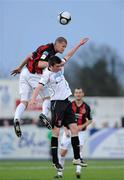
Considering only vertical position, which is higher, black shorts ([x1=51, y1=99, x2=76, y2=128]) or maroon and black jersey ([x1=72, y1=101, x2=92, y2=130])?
black shorts ([x1=51, y1=99, x2=76, y2=128])

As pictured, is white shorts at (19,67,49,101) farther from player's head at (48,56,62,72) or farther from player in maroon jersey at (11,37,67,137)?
player's head at (48,56,62,72)

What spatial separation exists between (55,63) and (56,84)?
0.58 m

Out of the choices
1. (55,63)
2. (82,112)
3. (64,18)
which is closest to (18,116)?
(55,63)

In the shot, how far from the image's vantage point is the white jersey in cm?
1969

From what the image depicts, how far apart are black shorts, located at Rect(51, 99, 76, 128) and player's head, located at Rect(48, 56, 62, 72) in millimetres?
867

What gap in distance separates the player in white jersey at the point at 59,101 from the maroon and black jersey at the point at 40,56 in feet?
1.41

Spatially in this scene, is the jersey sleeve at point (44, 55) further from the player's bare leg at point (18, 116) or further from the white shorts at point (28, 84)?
the player's bare leg at point (18, 116)

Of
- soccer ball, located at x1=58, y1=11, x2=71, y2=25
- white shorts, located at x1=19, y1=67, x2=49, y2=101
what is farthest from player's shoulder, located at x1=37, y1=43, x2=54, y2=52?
white shorts, located at x1=19, y1=67, x2=49, y2=101

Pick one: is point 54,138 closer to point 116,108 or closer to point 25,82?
point 25,82

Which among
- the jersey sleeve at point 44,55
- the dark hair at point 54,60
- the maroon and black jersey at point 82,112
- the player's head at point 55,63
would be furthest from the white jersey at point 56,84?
the maroon and black jersey at point 82,112

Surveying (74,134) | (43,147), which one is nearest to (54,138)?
(74,134)

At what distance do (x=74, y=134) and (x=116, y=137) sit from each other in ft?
63.4

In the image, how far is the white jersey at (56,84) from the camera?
19.7 m

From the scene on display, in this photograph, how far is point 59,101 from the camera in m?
20.0
